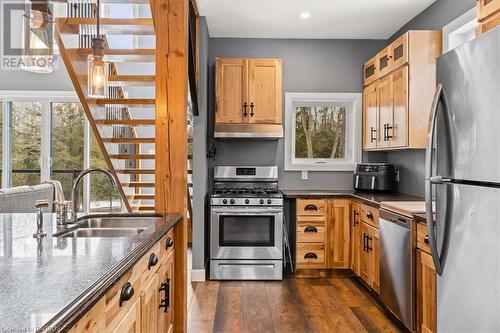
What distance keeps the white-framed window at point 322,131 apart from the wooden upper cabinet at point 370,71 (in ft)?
0.89

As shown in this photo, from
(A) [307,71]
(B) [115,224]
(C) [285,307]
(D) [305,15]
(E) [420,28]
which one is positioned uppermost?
(D) [305,15]

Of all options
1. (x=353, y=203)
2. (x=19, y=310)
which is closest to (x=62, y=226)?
(x=19, y=310)

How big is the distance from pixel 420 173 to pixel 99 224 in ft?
10.2

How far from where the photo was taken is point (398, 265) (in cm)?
288

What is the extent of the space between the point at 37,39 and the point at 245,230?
3.04 m

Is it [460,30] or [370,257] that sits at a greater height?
[460,30]

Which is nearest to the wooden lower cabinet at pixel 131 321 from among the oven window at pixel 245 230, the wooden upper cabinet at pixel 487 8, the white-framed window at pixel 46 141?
the wooden upper cabinet at pixel 487 8

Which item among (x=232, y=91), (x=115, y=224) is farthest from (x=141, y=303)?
(x=232, y=91)

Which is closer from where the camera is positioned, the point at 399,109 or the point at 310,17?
the point at 399,109

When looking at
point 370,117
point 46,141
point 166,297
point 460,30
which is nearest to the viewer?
point 166,297

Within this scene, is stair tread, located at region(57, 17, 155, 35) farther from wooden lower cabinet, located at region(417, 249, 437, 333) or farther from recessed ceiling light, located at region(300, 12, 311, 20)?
wooden lower cabinet, located at region(417, 249, 437, 333)

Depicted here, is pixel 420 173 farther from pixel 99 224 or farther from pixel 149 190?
pixel 149 190

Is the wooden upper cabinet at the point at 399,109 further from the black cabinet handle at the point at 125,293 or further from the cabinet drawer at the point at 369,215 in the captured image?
the black cabinet handle at the point at 125,293

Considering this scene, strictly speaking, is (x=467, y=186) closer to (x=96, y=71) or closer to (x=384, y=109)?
(x=96, y=71)
